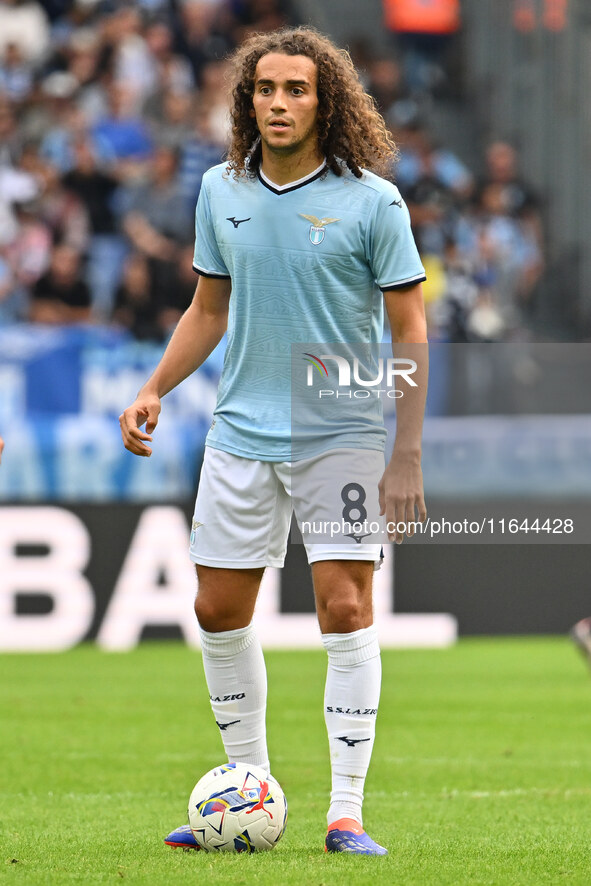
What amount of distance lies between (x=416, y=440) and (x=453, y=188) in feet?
35.5

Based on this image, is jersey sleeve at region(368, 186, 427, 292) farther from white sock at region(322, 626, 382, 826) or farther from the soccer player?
white sock at region(322, 626, 382, 826)

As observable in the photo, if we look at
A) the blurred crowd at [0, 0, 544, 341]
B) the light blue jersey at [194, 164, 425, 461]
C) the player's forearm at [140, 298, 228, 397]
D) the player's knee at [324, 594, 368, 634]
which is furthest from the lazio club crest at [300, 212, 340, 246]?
the blurred crowd at [0, 0, 544, 341]

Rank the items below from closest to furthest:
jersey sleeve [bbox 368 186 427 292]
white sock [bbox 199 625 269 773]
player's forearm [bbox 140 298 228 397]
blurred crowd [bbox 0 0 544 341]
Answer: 1. jersey sleeve [bbox 368 186 427 292]
2. white sock [bbox 199 625 269 773]
3. player's forearm [bbox 140 298 228 397]
4. blurred crowd [bbox 0 0 544 341]

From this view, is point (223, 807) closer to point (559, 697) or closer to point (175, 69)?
point (559, 697)

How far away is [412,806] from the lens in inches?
204

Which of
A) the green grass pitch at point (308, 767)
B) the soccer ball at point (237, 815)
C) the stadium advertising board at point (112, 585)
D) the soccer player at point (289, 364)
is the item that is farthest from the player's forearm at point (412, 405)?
the stadium advertising board at point (112, 585)

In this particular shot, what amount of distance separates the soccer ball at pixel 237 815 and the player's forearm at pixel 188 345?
1.15 meters

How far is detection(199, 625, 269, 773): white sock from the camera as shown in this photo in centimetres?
429

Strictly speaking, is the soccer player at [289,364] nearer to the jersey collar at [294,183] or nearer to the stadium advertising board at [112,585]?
the jersey collar at [294,183]

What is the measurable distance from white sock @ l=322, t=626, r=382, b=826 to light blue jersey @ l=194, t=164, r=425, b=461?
548 mm

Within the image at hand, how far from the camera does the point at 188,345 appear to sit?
441cm

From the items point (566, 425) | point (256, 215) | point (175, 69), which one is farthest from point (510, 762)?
point (175, 69)

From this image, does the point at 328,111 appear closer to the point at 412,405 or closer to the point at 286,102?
the point at 286,102

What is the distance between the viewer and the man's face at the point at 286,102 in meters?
4.07
